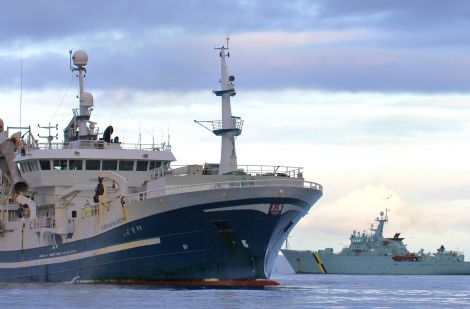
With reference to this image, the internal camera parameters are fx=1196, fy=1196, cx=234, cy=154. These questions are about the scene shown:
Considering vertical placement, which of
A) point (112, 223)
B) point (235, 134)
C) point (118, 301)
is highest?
point (235, 134)

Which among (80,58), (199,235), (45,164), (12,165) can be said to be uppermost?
(80,58)

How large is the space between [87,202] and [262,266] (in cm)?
1096

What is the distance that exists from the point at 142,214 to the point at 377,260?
7994 centimetres

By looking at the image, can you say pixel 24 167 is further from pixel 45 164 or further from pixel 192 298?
pixel 192 298

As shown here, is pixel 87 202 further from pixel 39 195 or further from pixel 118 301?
pixel 118 301

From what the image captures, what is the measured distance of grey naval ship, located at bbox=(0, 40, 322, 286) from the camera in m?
54.5

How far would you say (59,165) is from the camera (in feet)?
211

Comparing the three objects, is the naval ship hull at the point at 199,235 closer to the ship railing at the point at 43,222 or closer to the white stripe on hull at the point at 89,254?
the white stripe on hull at the point at 89,254

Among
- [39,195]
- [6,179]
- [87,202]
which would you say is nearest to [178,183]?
[87,202]

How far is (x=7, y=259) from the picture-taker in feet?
221

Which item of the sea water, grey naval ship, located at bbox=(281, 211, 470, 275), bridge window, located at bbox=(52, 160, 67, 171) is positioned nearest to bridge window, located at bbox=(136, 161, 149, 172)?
bridge window, located at bbox=(52, 160, 67, 171)

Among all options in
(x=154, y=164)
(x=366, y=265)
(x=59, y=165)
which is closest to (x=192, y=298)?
(x=154, y=164)

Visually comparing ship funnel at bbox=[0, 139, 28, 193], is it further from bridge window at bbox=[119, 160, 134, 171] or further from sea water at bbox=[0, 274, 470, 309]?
sea water at bbox=[0, 274, 470, 309]

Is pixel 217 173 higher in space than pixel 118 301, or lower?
higher
